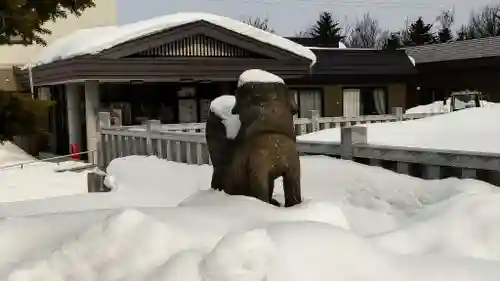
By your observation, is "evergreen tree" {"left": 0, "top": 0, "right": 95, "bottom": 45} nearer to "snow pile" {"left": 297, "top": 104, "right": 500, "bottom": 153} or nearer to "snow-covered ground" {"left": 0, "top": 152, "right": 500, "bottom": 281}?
"snow-covered ground" {"left": 0, "top": 152, "right": 500, "bottom": 281}

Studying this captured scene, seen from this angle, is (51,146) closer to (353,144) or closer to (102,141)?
(102,141)

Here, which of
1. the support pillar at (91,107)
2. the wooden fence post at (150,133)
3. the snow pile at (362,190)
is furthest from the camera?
the support pillar at (91,107)

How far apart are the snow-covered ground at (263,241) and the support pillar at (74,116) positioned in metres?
14.5

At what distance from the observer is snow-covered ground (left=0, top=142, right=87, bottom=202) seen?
12180mm

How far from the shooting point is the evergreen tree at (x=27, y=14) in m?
6.43

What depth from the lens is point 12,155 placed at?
64.3 feet

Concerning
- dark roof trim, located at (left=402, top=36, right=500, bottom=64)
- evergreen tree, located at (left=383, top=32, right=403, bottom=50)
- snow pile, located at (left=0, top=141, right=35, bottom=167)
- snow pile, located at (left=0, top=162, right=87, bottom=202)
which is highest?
evergreen tree, located at (left=383, top=32, right=403, bottom=50)

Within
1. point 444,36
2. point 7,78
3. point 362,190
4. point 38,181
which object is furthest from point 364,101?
point 444,36

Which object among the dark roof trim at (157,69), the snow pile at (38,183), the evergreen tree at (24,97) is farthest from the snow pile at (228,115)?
the dark roof trim at (157,69)

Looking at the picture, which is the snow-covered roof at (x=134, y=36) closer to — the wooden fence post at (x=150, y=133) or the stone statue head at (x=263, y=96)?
the wooden fence post at (x=150, y=133)

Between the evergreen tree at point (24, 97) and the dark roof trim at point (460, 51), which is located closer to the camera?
the evergreen tree at point (24, 97)

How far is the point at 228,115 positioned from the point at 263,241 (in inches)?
83.1

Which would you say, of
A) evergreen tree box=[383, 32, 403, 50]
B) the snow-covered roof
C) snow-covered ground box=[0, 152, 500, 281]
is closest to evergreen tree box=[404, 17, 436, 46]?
Result: evergreen tree box=[383, 32, 403, 50]

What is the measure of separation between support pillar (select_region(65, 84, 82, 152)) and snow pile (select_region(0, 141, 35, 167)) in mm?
1525
